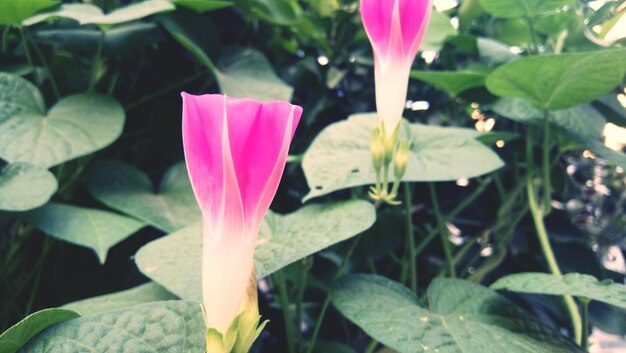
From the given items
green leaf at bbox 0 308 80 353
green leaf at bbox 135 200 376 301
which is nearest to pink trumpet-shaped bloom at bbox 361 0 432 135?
green leaf at bbox 135 200 376 301

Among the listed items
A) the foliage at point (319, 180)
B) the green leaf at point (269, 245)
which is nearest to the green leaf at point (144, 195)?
the foliage at point (319, 180)

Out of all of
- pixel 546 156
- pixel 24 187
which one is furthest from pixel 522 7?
pixel 24 187

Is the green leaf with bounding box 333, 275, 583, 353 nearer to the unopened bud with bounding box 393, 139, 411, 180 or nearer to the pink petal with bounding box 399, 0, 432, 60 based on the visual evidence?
the unopened bud with bounding box 393, 139, 411, 180

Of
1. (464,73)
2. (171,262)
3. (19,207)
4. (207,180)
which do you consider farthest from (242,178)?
(464,73)

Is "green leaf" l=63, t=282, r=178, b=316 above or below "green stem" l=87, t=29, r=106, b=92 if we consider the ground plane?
below

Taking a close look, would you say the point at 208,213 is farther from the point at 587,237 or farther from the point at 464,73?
the point at 587,237

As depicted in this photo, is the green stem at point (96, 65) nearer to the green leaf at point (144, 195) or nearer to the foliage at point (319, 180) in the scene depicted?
the foliage at point (319, 180)

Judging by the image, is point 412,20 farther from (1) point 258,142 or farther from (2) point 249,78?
(2) point 249,78

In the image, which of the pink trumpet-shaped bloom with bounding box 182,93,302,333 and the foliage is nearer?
the pink trumpet-shaped bloom with bounding box 182,93,302,333
